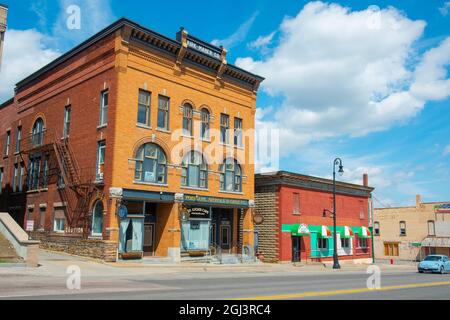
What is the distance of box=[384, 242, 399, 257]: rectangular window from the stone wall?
50009mm

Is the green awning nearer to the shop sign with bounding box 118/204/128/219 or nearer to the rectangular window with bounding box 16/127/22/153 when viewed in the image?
the shop sign with bounding box 118/204/128/219

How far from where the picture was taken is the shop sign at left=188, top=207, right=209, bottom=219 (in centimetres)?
3259

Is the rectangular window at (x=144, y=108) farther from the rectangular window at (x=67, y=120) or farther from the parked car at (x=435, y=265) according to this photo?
the parked car at (x=435, y=265)

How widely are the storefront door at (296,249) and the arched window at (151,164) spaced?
14807mm

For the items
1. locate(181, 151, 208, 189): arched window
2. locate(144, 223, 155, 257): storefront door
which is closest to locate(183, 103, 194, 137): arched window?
locate(181, 151, 208, 189): arched window

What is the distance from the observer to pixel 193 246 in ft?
106

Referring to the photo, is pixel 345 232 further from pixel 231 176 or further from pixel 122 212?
pixel 122 212

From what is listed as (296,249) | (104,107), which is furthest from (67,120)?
(296,249)

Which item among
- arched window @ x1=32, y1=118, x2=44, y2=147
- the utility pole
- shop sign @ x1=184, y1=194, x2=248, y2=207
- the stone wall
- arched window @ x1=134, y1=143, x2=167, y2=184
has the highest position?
the utility pole

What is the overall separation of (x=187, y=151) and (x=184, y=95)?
4.08 metres

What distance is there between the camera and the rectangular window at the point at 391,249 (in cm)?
6531

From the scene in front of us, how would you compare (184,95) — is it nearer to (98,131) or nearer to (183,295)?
(98,131)

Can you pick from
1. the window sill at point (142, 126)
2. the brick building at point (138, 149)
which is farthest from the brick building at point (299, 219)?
the window sill at point (142, 126)
